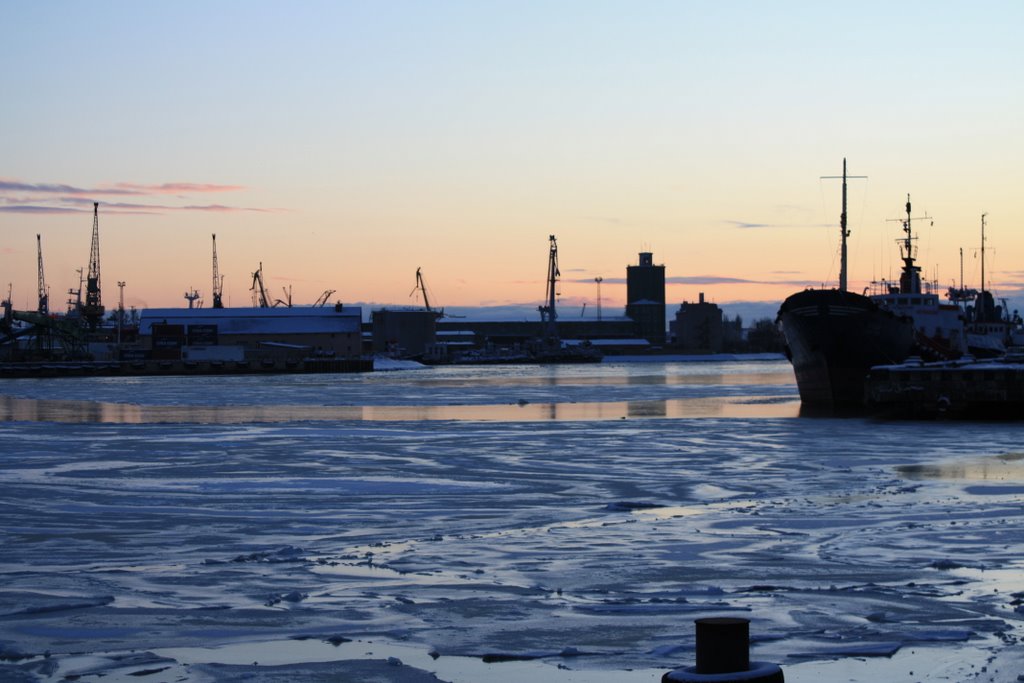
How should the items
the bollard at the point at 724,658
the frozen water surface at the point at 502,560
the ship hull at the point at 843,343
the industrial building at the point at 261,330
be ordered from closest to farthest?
the bollard at the point at 724,658 < the frozen water surface at the point at 502,560 < the ship hull at the point at 843,343 < the industrial building at the point at 261,330

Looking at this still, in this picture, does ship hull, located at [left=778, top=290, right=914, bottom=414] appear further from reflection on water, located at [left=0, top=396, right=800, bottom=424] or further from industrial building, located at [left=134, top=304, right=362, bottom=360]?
industrial building, located at [left=134, top=304, right=362, bottom=360]

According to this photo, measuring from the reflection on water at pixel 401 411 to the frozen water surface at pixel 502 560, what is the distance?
13.3 meters

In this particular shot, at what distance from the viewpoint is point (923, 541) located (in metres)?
13.5

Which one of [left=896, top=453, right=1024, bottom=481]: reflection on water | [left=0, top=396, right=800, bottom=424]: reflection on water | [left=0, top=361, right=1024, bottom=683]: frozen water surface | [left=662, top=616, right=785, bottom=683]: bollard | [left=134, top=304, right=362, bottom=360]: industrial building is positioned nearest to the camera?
[left=662, top=616, right=785, bottom=683]: bollard

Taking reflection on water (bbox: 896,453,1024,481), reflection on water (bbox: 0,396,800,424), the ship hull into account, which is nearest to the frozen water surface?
reflection on water (bbox: 896,453,1024,481)

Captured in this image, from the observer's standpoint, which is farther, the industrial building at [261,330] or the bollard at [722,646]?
the industrial building at [261,330]

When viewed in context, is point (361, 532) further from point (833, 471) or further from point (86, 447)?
point (86, 447)

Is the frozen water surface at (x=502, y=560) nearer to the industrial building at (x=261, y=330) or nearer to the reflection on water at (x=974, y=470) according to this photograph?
the reflection on water at (x=974, y=470)

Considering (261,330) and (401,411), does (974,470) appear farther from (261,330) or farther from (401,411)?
(261,330)

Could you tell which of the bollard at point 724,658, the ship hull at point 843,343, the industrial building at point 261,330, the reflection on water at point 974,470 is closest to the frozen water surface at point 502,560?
the reflection on water at point 974,470

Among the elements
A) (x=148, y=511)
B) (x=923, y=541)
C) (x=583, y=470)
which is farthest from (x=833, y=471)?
(x=148, y=511)

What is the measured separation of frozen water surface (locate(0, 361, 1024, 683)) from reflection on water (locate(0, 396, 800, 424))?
43.6 feet

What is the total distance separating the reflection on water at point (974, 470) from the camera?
67.2 ft

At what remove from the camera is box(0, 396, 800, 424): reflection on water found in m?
40.2
